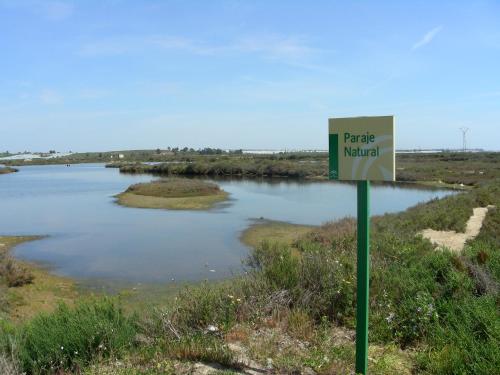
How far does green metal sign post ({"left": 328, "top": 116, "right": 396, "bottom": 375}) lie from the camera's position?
3838 millimetres

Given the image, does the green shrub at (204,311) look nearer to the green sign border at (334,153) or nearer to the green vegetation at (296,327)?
the green vegetation at (296,327)

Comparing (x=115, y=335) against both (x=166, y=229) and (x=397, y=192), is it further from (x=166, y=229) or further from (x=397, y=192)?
(x=397, y=192)

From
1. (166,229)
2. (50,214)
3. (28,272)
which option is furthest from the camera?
(50,214)

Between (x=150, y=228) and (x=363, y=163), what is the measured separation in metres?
22.5

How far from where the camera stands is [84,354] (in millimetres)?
4648

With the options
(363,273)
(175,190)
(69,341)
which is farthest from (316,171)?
(363,273)

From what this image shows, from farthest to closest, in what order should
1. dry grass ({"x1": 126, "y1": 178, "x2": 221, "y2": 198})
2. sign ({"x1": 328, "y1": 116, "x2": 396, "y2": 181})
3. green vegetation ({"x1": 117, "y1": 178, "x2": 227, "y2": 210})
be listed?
dry grass ({"x1": 126, "y1": 178, "x2": 221, "y2": 198}) < green vegetation ({"x1": 117, "y1": 178, "x2": 227, "y2": 210}) < sign ({"x1": 328, "y1": 116, "x2": 396, "y2": 181})

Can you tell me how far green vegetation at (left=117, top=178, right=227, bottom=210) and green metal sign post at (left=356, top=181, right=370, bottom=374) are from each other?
29871mm

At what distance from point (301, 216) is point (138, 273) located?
15.3 meters

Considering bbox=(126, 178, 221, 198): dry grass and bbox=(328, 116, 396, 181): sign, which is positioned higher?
bbox=(328, 116, 396, 181): sign

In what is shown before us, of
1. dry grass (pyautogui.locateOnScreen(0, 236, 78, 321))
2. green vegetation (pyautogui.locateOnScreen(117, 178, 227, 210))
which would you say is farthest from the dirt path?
green vegetation (pyautogui.locateOnScreen(117, 178, 227, 210))

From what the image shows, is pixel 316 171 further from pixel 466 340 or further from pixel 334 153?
pixel 334 153

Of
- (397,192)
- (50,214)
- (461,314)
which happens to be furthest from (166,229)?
(397,192)

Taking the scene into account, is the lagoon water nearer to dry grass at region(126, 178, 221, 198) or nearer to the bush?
dry grass at region(126, 178, 221, 198)
